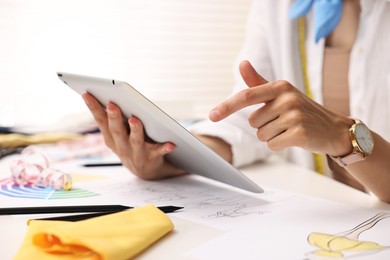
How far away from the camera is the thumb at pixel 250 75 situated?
1.89ft

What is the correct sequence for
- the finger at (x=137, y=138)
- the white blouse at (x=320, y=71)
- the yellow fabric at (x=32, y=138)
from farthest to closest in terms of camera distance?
the yellow fabric at (x=32, y=138) < the white blouse at (x=320, y=71) < the finger at (x=137, y=138)

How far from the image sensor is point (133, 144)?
69 centimetres

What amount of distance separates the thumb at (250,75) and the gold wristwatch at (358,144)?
14 centimetres

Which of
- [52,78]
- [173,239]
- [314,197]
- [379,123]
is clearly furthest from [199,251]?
[52,78]

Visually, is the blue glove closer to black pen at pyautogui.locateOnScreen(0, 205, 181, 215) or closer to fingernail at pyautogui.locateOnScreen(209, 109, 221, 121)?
fingernail at pyautogui.locateOnScreen(209, 109, 221, 121)

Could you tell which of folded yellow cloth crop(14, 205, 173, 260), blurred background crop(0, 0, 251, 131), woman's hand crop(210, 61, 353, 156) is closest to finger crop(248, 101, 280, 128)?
woman's hand crop(210, 61, 353, 156)

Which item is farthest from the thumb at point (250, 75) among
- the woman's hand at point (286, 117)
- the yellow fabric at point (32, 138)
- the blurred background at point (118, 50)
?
the blurred background at point (118, 50)

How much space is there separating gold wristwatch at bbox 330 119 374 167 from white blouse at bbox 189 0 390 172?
335mm

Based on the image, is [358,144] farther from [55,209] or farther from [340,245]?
[55,209]

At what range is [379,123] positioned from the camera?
950 mm

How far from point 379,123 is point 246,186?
1.51ft

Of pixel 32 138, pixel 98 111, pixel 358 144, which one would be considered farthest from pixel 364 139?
pixel 32 138

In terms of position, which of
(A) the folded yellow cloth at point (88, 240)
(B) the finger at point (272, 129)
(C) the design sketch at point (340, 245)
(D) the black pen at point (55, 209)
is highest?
(B) the finger at point (272, 129)

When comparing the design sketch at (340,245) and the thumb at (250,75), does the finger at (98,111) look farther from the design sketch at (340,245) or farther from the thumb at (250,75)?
the design sketch at (340,245)
